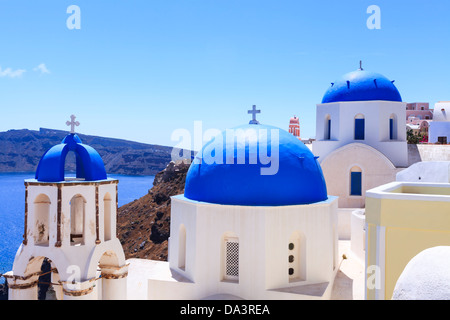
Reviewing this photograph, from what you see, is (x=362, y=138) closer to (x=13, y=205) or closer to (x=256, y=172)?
(x=256, y=172)

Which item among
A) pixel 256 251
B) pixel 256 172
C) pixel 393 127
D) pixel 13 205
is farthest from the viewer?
pixel 13 205

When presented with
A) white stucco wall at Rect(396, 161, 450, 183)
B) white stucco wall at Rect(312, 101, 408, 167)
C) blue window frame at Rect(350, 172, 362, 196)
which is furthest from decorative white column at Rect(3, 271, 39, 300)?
blue window frame at Rect(350, 172, 362, 196)

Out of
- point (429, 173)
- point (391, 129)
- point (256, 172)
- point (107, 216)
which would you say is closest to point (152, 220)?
point (391, 129)

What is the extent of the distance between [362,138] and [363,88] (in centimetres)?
214

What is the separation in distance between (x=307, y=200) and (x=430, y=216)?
159 inches

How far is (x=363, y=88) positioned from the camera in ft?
55.2

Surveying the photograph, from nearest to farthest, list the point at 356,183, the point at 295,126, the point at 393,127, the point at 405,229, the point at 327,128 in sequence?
the point at 405,229 < the point at 356,183 < the point at 393,127 < the point at 327,128 < the point at 295,126

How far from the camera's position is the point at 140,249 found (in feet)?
110

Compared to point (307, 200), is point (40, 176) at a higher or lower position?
higher

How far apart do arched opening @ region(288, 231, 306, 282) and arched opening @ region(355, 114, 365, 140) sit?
9.01 meters
